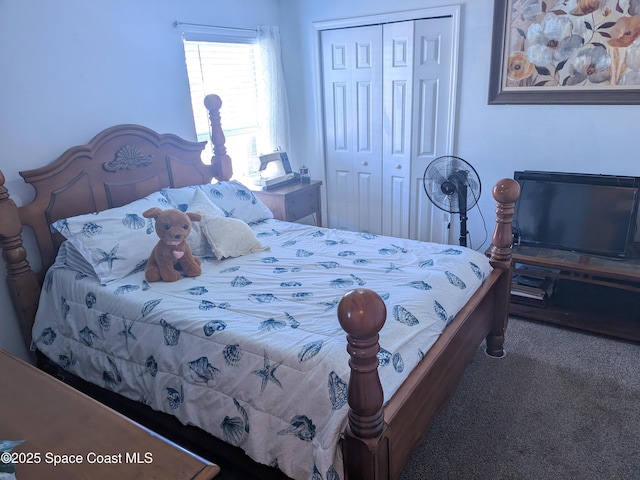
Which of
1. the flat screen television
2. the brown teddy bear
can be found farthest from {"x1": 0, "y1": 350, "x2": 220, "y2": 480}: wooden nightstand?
the flat screen television

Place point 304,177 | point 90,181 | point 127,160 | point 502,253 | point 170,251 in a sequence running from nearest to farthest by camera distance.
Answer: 1. point 170,251
2. point 502,253
3. point 90,181
4. point 127,160
5. point 304,177

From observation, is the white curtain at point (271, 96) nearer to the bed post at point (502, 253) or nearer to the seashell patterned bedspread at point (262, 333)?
the seashell patterned bedspread at point (262, 333)

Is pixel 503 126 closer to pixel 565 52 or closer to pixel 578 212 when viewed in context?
pixel 565 52

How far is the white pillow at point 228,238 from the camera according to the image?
94.3 inches

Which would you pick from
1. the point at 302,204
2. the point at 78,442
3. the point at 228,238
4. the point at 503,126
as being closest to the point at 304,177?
the point at 302,204

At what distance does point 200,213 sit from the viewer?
2.54 metres

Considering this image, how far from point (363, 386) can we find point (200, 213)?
1.65m

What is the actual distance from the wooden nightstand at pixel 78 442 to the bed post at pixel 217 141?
2.28 metres

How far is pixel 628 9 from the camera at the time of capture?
2.63 m

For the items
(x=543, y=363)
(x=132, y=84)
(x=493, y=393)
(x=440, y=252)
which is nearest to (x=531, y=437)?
(x=493, y=393)

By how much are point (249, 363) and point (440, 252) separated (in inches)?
48.4

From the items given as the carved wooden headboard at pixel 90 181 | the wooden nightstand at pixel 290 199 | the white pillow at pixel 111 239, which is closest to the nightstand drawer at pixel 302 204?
the wooden nightstand at pixel 290 199

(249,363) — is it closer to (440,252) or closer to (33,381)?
(33,381)

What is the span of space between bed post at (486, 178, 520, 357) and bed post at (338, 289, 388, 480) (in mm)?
1309
